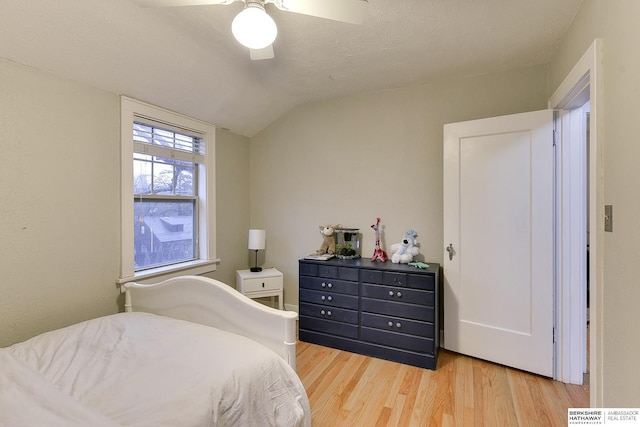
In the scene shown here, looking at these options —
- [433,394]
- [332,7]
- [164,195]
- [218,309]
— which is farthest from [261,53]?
[433,394]

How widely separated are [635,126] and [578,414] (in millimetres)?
1311

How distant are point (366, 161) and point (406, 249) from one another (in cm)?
96

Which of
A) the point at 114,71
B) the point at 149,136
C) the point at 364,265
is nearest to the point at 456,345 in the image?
the point at 364,265

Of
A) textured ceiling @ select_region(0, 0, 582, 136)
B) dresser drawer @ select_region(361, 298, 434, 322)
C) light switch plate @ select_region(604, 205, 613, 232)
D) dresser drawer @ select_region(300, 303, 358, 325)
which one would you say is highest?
textured ceiling @ select_region(0, 0, 582, 136)

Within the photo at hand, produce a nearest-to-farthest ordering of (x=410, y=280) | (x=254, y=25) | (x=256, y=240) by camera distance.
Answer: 1. (x=254, y=25)
2. (x=410, y=280)
3. (x=256, y=240)

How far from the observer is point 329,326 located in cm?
264

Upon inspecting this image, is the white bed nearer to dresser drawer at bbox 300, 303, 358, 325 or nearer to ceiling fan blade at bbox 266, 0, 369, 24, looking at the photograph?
dresser drawer at bbox 300, 303, 358, 325

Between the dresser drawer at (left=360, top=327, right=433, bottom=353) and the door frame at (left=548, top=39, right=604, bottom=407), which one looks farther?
the dresser drawer at (left=360, top=327, right=433, bottom=353)

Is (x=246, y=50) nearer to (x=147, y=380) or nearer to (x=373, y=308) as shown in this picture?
(x=147, y=380)

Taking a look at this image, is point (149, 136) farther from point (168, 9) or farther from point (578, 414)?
point (578, 414)

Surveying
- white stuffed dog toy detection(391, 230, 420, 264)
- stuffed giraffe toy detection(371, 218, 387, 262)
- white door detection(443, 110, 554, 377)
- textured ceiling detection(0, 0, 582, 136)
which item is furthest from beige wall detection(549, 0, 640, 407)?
stuffed giraffe toy detection(371, 218, 387, 262)

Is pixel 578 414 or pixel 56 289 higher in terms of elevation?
pixel 56 289

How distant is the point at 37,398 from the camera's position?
1.02 metres

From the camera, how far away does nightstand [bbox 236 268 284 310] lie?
2881 mm
